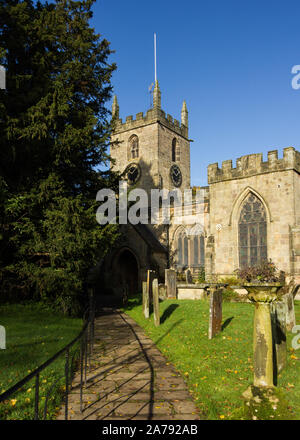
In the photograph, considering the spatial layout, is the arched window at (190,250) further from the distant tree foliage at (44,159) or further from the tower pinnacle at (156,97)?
the tower pinnacle at (156,97)

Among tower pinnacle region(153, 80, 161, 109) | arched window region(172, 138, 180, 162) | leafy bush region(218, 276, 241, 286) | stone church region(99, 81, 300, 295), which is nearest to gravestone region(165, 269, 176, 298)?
leafy bush region(218, 276, 241, 286)

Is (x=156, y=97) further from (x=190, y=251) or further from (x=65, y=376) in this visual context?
(x=65, y=376)

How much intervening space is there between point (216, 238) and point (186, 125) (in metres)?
22.1

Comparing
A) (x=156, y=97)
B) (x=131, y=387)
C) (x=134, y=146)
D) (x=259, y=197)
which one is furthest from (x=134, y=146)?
(x=131, y=387)

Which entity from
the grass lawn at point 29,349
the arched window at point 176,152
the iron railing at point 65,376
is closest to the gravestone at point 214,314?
the iron railing at point 65,376

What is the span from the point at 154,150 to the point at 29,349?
28.3 meters

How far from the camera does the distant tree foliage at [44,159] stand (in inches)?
474

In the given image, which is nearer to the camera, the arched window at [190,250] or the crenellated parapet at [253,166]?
the crenellated parapet at [253,166]

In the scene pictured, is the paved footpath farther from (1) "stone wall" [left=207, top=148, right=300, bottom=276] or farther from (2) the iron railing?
(1) "stone wall" [left=207, top=148, right=300, bottom=276]

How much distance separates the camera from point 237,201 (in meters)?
20.3

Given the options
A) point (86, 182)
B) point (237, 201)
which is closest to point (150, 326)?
point (86, 182)

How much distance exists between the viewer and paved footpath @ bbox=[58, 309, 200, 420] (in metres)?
4.87

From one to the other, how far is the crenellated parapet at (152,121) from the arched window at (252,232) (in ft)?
58.0

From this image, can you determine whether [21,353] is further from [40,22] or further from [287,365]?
[40,22]
